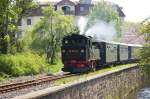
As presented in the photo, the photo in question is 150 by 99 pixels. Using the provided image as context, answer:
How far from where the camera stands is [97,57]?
33594mm

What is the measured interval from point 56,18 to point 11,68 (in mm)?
22157

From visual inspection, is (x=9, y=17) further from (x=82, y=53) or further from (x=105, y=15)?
(x=105, y=15)

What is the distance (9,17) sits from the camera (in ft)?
131

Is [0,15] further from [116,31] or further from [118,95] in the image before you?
[116,31]

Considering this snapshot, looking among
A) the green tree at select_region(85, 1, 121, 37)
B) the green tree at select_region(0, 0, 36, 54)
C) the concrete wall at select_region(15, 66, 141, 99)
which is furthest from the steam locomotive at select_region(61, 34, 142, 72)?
the green tree at select_region(85, 1, 121, 37)

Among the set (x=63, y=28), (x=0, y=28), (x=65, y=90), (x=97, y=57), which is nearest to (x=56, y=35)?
(x=63, y=28)

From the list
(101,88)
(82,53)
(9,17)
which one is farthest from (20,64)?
(101,88)

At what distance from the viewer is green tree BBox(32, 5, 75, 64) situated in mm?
53531

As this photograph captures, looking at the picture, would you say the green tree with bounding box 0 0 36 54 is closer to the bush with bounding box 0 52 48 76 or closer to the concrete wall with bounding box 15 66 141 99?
the bush with bounding box 0 52 48 76

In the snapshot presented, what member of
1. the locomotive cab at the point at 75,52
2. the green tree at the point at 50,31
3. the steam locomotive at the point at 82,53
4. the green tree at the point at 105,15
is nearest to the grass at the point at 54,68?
the green tree at the point at 50,31

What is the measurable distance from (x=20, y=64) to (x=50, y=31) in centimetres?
1774

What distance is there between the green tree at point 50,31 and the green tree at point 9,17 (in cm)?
856

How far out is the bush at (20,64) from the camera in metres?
34.8

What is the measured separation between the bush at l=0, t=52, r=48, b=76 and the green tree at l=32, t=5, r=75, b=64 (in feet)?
39.6
